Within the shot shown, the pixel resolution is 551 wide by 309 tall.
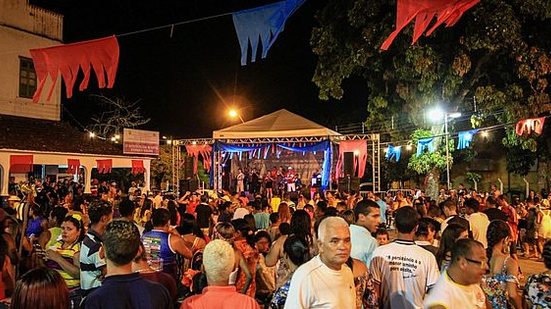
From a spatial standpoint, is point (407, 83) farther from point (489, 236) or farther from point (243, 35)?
point (489, 236)

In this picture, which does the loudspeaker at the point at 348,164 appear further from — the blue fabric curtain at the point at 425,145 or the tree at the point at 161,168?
the tree at the point at 161,168

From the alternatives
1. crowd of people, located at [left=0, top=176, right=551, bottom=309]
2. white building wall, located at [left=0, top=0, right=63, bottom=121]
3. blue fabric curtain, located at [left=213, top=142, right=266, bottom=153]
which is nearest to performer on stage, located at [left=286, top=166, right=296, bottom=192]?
blue fabric curtain, located at [left=213, top=142, right=266, bottom=153]

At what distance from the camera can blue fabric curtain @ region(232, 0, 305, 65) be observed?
8.52 meters

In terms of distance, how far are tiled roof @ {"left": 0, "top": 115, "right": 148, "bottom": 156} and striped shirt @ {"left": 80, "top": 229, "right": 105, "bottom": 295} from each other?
16637mm

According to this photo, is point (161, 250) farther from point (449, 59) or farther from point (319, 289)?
point (449, 59)

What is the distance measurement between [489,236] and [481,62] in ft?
50.2

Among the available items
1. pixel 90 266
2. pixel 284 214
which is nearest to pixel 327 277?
pixel 90 266

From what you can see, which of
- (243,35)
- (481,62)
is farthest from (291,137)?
(243,35)

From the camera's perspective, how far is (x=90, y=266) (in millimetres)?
4273

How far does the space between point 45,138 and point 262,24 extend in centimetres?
1615

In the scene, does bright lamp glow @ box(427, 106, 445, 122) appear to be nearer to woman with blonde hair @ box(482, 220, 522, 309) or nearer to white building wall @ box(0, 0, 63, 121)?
woman with blonde hair @ box(482, 220, 522, 309)

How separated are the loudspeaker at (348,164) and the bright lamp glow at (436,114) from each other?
11.3 ft

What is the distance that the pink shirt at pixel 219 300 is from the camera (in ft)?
9.53

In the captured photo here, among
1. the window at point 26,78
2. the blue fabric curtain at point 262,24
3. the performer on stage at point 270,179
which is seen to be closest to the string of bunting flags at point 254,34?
the blue fabric curtain at point 262,24
